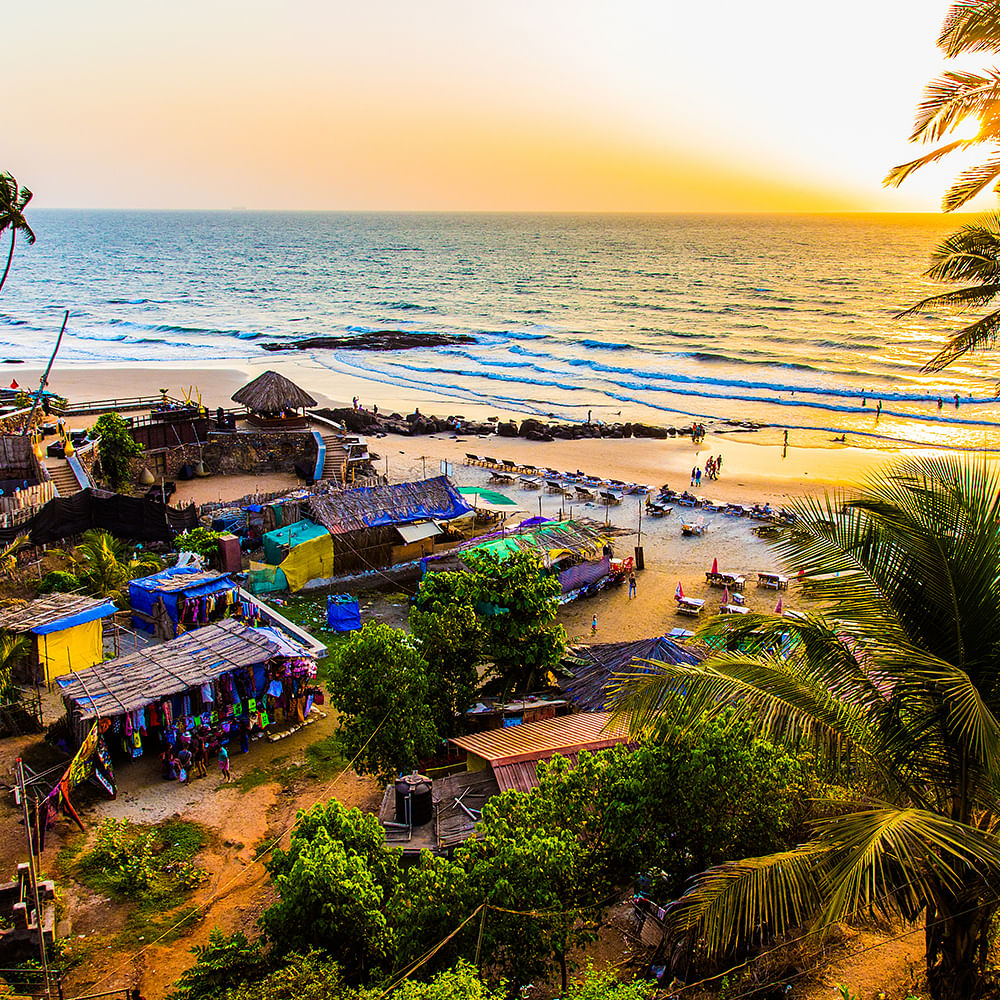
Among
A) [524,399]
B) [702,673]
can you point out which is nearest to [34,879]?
[702,673]

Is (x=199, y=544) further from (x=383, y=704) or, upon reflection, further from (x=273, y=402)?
(x=273, y=402)

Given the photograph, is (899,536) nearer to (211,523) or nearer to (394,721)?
(394,721)

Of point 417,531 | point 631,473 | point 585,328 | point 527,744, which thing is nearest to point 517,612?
point 527,744

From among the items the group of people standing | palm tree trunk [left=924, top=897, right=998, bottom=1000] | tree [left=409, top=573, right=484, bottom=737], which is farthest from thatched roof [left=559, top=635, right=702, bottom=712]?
the group of people standing

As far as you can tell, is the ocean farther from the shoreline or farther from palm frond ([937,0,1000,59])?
palm frond ([937,0,1000,59])

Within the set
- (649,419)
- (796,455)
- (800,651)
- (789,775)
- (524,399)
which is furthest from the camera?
(524,399)

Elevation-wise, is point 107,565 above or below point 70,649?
above
